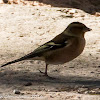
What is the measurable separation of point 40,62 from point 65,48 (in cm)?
162

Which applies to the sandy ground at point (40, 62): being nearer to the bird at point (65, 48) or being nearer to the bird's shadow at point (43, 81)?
the bird's shadow at point (43, 81)

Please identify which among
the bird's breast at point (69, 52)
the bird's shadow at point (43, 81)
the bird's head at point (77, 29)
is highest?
the bird's head at point (77, 29)

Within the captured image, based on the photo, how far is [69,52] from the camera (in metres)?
5.67

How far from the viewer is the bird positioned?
5.66 metres

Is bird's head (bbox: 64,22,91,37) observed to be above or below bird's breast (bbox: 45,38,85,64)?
above

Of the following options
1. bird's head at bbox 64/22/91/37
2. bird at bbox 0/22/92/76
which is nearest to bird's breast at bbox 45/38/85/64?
bird at bbox 0/22/92/76

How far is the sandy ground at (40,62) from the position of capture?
5.12 metres

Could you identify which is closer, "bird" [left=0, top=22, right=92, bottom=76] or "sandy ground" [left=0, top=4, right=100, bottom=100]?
"sandy ground" [left=0, top=4, right=100, bottom=100]

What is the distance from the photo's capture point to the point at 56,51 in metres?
5.80

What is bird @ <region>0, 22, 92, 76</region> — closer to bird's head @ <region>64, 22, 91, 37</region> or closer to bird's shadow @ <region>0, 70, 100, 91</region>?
bird's head @ <region>64, 22, 91, 37</region>

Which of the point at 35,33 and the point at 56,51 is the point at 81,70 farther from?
the point at 35,33

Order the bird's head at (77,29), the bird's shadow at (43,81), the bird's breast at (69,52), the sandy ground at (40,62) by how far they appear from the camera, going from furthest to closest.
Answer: the bird's head at (77,29) → the bird's breast at (69,52) → the bird's shadow at (43,81) → the sandy ground at (40,62)

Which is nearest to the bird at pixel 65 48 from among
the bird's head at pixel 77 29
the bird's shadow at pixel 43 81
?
the bird's head at pixel 77 29

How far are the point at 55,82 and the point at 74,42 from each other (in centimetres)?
65
